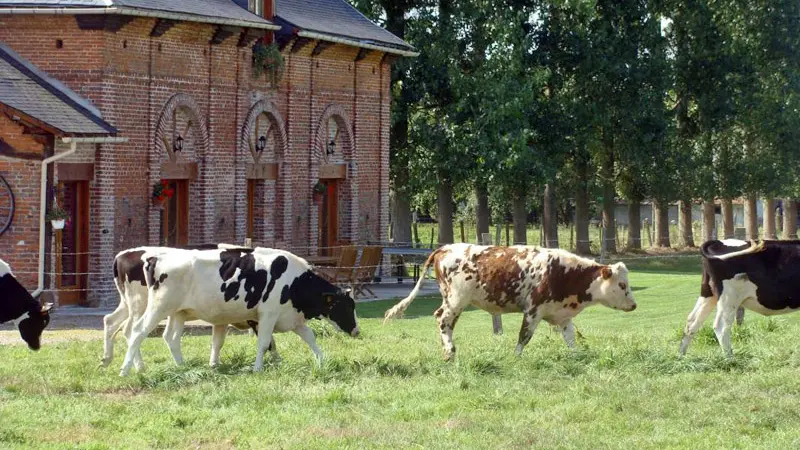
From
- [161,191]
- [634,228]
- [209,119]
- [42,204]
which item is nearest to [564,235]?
[634,228]

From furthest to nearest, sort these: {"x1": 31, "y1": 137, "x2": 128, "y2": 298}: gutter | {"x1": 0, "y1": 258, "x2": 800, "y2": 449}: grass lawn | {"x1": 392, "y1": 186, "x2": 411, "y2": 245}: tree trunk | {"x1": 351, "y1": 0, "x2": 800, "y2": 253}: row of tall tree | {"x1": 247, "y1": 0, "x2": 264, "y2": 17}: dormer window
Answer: {"x1": 392, "y1": 186, "x2": 411, "y2": 245}: tree trunk < {"x1": 351, "y1": 0, "x2": 800, "y2": 253}: row of tall tree < {"x1": 247, "y1": 0, "x2": 264, "y2": 17}: dormer window < {"x1": 31, "y1": 137, "x2": 128, "y2": 298}: gutter < {"x1": 0, "y1": 258, "x2": 800, "y2": 449}: grass lawn

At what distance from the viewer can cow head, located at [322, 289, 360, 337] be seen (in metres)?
18.6

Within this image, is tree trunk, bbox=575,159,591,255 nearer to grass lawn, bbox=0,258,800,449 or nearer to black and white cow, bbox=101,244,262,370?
grass lawn, bbox=0,258,800,449

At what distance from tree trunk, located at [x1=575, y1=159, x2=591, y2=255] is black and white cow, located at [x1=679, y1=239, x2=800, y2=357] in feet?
99.2

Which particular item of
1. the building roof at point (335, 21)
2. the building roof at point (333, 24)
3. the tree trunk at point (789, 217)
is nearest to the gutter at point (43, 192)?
the building roof at point (333, 24)

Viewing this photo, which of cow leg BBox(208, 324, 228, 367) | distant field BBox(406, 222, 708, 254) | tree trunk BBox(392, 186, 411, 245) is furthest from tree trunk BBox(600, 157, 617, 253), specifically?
cow leg BBox(208, 324, 228, 367)

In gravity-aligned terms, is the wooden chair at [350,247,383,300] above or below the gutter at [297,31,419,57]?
below

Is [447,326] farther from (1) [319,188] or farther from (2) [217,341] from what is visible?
(1) [319,188]

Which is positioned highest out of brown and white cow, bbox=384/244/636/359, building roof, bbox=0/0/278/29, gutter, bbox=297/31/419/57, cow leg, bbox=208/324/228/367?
gutter, bbox=297/31/419/57

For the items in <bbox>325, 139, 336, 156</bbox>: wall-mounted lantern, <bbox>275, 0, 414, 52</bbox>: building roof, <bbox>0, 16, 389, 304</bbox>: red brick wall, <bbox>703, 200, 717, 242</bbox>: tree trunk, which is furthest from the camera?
<bbox>703, 200, 717, 242</bbox>: tree trunk

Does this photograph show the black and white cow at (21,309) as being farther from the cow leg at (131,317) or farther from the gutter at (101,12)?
the gutter at (101,12)

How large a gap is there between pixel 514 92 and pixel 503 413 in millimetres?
28540

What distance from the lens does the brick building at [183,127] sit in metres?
27.3

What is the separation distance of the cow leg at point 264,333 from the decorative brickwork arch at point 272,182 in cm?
1504
